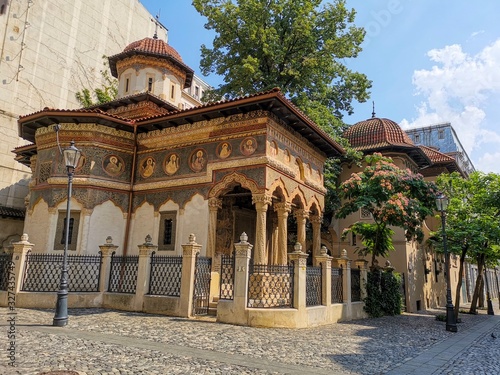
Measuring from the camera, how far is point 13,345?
20.2 ft

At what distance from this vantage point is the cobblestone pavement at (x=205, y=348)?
5.67 meters

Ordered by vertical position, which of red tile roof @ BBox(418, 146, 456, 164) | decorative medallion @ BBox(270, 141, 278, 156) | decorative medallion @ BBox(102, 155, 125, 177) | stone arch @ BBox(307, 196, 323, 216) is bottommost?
stone arch @ BBox(307, 196, 323, 216)

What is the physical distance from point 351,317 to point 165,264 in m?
6.71

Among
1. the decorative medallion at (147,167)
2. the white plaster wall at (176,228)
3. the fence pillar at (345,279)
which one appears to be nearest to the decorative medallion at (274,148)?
the white plaster wall at (176,228)

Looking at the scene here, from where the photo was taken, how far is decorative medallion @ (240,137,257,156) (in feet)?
42.4

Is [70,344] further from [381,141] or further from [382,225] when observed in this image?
[381,141]

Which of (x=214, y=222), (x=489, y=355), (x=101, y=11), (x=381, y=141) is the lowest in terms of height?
A: (x=489, y=355)

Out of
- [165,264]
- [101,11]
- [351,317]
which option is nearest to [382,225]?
[351,317]

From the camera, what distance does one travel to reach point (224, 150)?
13.5m

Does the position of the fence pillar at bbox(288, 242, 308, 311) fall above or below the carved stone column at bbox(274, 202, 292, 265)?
below

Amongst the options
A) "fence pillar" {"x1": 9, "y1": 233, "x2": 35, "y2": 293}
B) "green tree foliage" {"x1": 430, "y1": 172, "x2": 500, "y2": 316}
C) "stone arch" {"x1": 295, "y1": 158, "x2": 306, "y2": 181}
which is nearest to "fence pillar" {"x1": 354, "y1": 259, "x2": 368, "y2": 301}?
"stone arch" {"x1": 295, "y1": 158, "x2": 306, "y2": 181}

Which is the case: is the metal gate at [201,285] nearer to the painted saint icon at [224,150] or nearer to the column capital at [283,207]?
the column capital at [283,207]

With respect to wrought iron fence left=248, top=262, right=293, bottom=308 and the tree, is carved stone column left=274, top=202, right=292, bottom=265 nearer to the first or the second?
wrought iron fence left=248, top=262, right=293, bottom=308

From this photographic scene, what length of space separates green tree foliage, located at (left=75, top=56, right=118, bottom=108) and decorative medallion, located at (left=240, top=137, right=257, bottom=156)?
17233mm
